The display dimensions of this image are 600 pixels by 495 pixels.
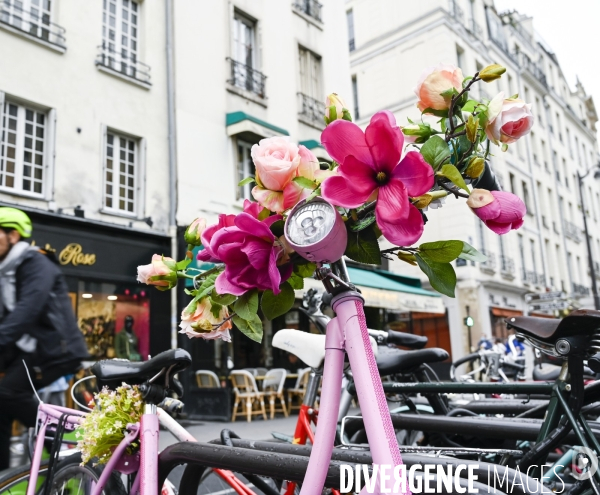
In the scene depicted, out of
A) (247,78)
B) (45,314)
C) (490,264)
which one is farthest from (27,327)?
(490,264)

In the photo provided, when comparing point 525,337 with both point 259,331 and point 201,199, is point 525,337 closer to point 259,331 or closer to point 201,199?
point 259,331

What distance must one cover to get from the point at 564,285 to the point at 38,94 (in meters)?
29.2

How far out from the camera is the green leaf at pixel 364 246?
1.18 meters

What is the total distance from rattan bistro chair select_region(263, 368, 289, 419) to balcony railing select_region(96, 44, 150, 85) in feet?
20.5

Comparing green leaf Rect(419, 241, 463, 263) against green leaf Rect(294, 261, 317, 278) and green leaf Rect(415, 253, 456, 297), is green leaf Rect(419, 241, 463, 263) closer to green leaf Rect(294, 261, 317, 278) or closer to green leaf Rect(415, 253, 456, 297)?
green leaf Rect(415, 253, 456, 297)

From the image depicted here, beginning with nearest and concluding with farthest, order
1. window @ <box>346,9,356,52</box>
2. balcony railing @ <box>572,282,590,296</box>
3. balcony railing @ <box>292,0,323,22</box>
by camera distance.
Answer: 1. balcony railing @ <box>292,0,323,22</box>
2. window @ <box>346,9,356,52</box>
3. balcony railing @ <box>572,282,590,296</box>

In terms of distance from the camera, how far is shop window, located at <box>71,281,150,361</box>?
31.6ft

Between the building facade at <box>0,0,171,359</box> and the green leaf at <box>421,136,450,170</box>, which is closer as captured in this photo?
the green leaf at <box>421,136,450,170</box>

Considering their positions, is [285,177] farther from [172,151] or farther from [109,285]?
[172,151]

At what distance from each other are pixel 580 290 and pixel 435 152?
3603cm

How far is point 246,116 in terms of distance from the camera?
12.2 metres

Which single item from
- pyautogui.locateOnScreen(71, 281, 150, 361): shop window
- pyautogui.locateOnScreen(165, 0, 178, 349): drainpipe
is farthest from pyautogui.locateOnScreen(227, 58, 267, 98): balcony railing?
pyautogui.locateOnScreen(71, 281, 150, 361): shop window

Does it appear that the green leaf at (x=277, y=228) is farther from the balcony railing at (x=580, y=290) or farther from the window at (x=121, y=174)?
the balcony railing at (x=580, y=290)

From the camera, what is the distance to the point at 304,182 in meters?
1.19
